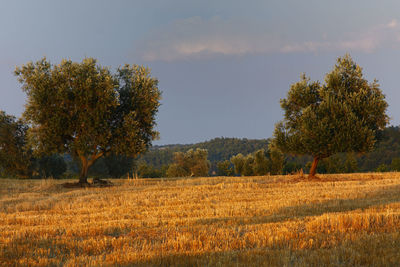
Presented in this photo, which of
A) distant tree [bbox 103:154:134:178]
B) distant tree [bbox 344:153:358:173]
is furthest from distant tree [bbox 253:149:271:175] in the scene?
distant tree [bbox 103:154:134:178]

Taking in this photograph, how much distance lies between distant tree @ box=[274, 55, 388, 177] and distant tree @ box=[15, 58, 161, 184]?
45.8ft

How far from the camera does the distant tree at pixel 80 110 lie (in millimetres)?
28922

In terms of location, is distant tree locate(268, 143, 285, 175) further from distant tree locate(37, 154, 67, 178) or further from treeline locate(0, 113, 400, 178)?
distant tree locate(37, 154, 67, 178)

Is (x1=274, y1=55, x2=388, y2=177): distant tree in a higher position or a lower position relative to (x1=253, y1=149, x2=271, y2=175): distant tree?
higher

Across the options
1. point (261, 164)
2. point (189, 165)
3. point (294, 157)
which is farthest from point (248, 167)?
point (294, 157)

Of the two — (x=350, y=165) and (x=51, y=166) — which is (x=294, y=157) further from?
(x=51, y=166)

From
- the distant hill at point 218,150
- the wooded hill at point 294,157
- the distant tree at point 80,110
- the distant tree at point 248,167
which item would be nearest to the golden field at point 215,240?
the distant tree at point 80,110

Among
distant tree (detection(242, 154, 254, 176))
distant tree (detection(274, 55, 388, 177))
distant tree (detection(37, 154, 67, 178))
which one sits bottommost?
distant tree (detection(242, 154, 254, 176))

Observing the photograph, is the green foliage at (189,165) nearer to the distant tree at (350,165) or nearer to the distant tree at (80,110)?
the distant tree at (350,165)

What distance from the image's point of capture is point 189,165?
87125 mm

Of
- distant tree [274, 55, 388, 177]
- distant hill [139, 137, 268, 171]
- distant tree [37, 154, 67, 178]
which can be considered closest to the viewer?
distant tree [274, 55, 388, 177]

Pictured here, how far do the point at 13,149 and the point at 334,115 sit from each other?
142ft

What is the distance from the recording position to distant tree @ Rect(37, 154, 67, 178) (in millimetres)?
59625

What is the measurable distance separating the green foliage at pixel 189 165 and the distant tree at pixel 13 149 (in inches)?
1504
